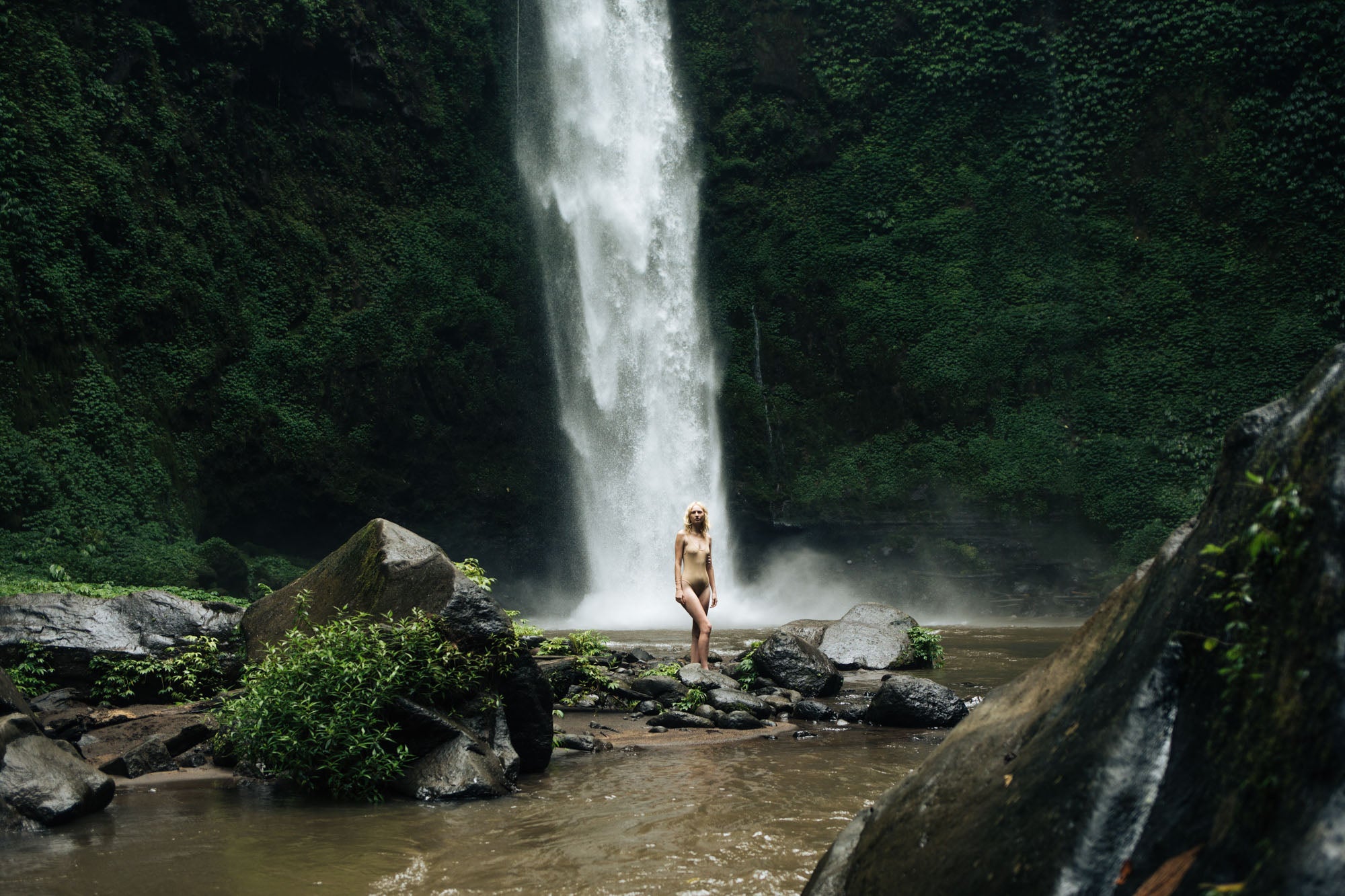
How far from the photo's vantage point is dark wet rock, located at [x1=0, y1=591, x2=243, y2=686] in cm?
791

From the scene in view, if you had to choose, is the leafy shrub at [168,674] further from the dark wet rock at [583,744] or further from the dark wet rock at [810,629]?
the dark wet rock at [810,629]

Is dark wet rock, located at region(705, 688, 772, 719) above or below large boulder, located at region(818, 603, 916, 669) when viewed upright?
below

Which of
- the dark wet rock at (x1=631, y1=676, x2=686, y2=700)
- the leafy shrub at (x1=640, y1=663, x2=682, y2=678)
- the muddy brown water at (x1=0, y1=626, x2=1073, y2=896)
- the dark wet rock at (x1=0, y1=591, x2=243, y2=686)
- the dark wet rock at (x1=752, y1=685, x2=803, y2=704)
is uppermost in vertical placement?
the dark wet rock at (x1=0, y1=591, x2=243, y2=686)

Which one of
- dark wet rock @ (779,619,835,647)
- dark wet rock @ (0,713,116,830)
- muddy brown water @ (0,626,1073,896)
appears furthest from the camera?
dark wet rock @ (779,619,835,647)

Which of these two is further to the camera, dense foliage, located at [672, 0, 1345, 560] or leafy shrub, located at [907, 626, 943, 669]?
dense foliage, located at [672, 0, 1345, 560]

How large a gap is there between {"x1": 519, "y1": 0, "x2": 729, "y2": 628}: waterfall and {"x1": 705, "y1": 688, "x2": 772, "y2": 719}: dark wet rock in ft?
50.1

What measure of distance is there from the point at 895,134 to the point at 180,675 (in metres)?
24.6

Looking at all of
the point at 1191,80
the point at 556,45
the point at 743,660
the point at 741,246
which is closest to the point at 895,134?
the point at 741,246

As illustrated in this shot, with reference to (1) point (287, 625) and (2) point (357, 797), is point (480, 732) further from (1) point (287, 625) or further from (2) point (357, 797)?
(1) point (287, 625)

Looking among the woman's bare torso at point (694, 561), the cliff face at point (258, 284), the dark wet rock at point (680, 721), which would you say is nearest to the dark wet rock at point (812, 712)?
the dark wet rock at point (680, 721)

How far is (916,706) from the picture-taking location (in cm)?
765

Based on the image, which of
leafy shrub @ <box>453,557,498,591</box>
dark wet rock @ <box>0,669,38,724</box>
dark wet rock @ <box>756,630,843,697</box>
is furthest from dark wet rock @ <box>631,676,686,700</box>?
dark wet rock @ <box>0,669,38,724</box>

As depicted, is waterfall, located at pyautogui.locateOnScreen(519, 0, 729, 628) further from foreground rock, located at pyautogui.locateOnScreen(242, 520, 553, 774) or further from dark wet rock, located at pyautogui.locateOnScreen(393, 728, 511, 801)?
dark wet rock, located at pyautogui.locateOnScreen(393, 728, 511, 801)

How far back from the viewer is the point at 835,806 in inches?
199
